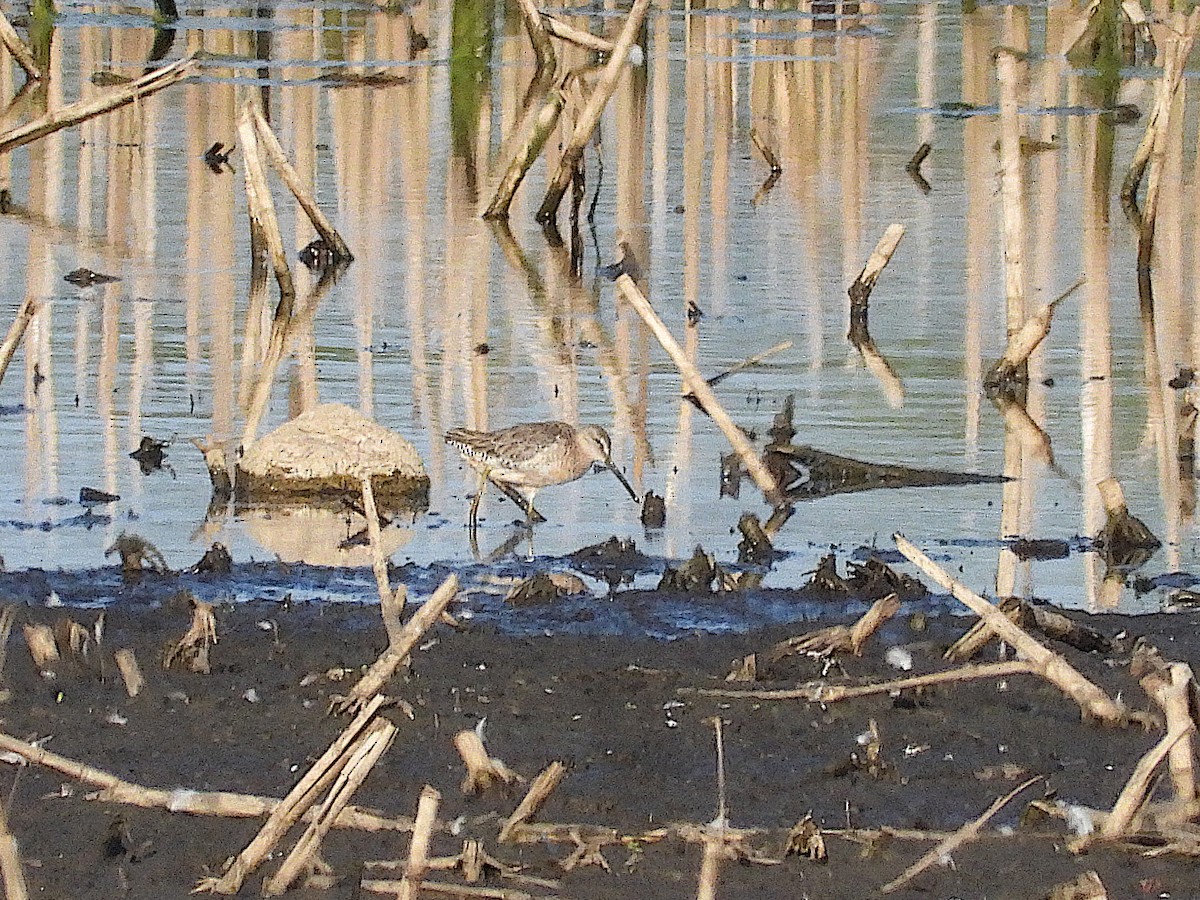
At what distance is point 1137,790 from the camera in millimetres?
5617

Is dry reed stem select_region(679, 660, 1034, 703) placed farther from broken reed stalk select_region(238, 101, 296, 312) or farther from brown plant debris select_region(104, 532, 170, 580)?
broken reed stalk select_region(238, 101, 296, 312)

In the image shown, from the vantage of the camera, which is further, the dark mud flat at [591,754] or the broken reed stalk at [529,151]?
the broken reed stalk at [529,151]

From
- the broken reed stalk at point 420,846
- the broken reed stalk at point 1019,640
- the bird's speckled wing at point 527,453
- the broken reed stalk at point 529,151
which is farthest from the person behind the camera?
the broken reed stalk at point 529,151

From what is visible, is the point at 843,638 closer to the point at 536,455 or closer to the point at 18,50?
the point at 536,455

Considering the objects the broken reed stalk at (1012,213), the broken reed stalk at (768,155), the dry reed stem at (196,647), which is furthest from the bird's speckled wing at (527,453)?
the broken reed stalk at (768,155)

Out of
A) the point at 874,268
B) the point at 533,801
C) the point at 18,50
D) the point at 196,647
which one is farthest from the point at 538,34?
the point at 533,801

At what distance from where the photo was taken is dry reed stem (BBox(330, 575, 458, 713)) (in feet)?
20.3

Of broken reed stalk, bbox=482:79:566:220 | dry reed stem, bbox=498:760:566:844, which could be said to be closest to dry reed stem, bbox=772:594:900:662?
dry reed stem, bbox=498:760:566:844

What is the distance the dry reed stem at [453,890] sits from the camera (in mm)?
5324

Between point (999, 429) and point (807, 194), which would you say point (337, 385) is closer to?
point (999, 429)

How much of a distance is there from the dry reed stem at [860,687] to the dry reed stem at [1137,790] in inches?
35.6

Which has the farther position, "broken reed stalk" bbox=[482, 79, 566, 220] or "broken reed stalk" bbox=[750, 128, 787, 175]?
"broken reed stalk" bbox=[750, 128, 787, 175]

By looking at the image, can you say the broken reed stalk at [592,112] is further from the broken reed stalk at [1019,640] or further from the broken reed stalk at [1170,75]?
the broken reed stalk at [1019,640]

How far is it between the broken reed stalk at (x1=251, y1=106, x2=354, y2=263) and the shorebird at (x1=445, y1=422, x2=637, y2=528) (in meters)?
6.09
